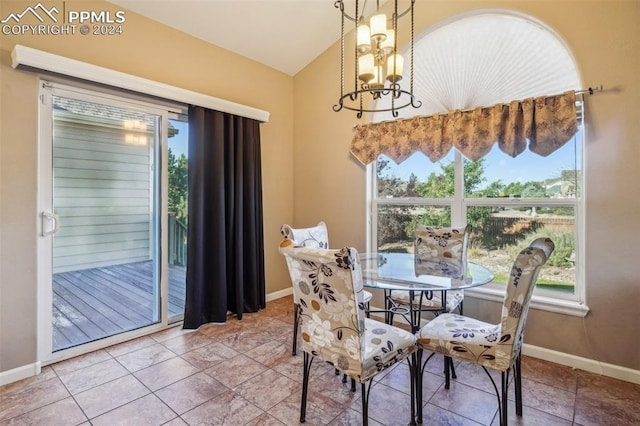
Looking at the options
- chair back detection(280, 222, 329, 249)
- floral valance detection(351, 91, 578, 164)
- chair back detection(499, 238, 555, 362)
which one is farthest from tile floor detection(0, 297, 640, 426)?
floral valance detection(351, 91, 578, 164)

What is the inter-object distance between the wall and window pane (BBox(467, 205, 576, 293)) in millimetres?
2722

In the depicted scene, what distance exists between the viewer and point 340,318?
1.47m

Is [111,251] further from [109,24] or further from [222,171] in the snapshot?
[109,24]

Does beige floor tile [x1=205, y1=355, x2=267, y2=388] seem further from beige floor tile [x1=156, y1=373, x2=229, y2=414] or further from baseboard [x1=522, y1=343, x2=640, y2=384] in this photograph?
baseboard [x1=522, y1=343, x2=640, y2=384]

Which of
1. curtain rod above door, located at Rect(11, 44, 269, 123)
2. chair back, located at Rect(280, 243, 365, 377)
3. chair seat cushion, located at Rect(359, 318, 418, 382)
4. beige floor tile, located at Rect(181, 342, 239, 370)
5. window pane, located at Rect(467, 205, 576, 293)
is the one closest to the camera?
chair back, located at Rect(280, 243, 365, 377)

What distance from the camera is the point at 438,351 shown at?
1.70 metres

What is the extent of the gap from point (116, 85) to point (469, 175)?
9.99 ft

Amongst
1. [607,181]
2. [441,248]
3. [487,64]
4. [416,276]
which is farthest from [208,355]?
[487,64]

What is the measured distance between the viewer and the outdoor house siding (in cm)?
246

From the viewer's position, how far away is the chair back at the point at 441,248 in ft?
7.96

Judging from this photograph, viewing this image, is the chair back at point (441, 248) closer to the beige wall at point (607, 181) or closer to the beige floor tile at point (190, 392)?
the beige wall at point (607, 181)

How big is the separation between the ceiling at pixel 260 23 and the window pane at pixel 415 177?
152 centimetres

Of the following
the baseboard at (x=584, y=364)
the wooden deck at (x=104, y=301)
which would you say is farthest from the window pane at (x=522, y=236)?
the wooden deck at (x=104, y=301)

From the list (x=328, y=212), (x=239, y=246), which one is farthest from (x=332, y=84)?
(x=239, y=246)
